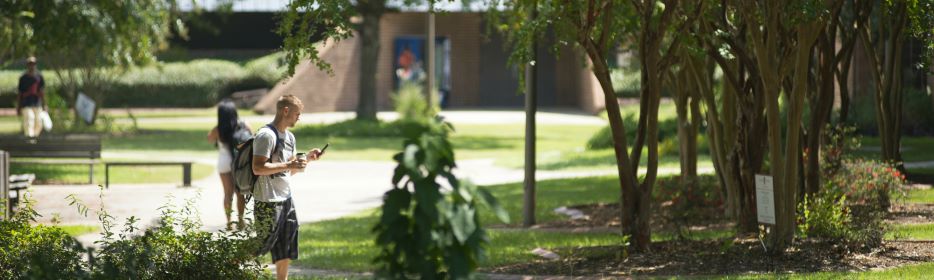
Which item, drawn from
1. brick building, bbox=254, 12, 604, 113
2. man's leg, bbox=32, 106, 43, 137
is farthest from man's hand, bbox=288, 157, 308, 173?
brick building, bbox=254, 12, 604, 113

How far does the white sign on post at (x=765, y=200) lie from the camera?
11281 mm

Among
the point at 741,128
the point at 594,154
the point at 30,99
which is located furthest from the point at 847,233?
the point at 30,99

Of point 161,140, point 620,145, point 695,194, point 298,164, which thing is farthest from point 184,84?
point 298,164

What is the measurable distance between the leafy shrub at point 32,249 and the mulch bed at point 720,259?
391 cm

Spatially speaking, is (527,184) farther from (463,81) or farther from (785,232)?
(463,81)

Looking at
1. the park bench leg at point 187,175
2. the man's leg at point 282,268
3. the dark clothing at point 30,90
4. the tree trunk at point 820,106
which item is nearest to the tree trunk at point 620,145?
the tree trunk at point 820,106

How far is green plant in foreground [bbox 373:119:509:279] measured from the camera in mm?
5133

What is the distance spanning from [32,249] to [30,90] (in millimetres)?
20620

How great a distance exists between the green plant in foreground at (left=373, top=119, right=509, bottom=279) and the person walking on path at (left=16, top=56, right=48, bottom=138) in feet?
77.5

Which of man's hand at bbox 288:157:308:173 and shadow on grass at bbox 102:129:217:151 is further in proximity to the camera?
shadow on grass at bbox 102:129:217:151

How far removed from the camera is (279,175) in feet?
32.3

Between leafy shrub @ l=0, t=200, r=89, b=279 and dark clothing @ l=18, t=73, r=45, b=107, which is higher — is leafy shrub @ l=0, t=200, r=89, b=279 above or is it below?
below

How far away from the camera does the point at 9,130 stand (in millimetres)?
36375

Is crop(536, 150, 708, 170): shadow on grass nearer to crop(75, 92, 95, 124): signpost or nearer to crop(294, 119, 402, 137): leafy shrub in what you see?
crop(294, 119, 402, 137): leafy shrub
